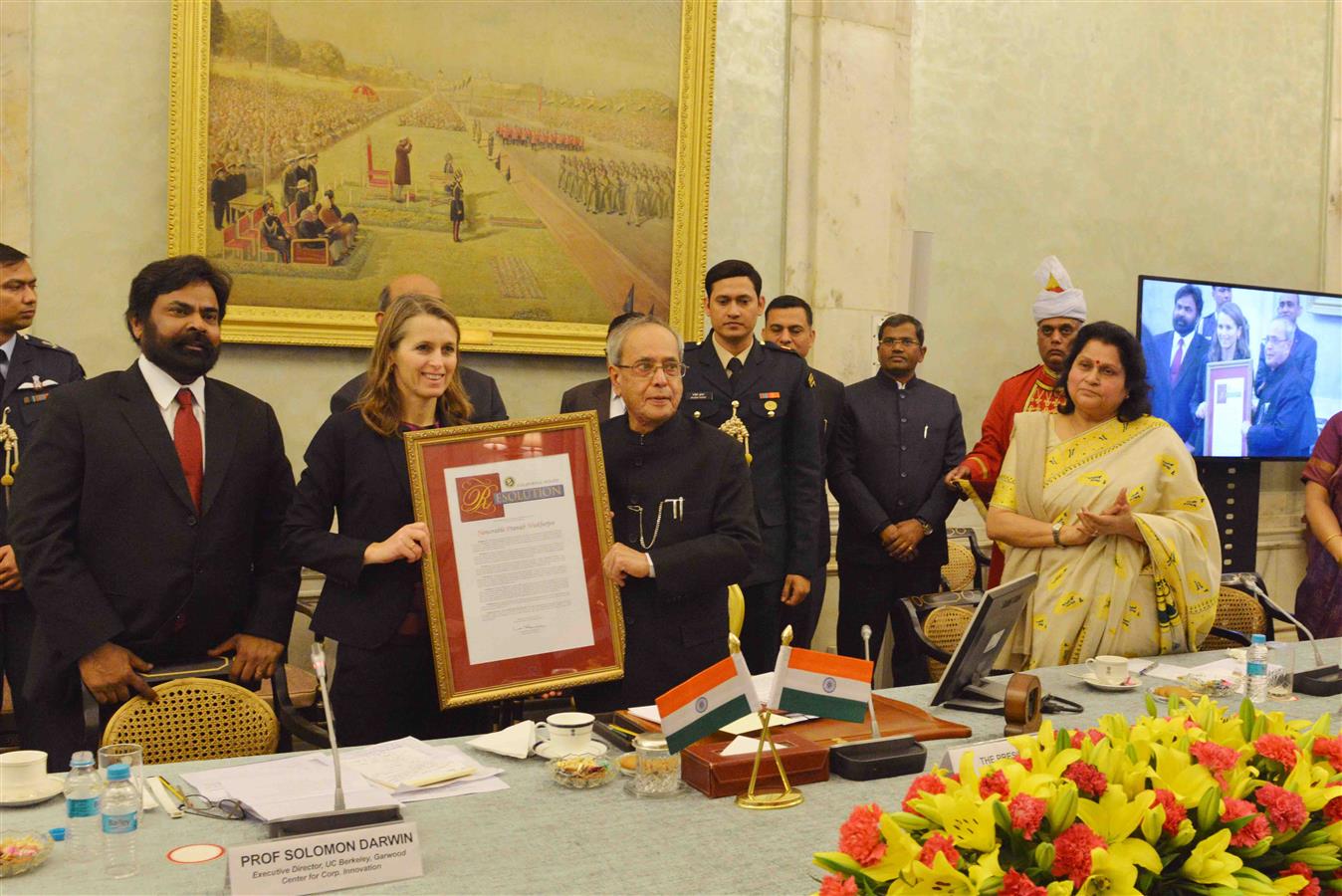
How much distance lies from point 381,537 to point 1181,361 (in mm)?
5156

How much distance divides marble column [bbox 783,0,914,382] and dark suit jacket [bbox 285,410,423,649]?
3.11 meters

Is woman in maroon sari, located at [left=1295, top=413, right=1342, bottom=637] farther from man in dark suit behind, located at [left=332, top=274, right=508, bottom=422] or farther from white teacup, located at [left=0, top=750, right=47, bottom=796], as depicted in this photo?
white teacup, located at [left=0, top=750, right=47, bottom=796]

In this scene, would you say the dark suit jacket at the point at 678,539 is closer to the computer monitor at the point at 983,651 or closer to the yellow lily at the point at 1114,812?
the computer monitor at the point at 983,651

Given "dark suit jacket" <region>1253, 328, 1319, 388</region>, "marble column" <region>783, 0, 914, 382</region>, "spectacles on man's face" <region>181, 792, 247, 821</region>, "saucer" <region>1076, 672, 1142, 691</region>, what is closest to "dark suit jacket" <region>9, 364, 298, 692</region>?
"spectacles on man's face" <region>181, 792, 247, 821</region>

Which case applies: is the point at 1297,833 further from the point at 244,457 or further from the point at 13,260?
the point at 13,260

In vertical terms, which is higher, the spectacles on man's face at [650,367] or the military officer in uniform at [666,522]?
the spectacles on man's face at [650,367]

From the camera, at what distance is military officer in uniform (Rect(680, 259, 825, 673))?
4141mm

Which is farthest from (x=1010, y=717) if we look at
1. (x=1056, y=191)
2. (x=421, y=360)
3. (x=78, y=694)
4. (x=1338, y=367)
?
(x=1338, y=367)

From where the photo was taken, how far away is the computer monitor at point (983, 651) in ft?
9.27

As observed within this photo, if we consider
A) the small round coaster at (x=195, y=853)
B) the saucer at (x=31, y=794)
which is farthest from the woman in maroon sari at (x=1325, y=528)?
the saucer at (x=31, y=794)

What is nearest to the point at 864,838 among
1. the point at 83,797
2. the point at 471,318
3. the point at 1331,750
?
the point at 1331,750

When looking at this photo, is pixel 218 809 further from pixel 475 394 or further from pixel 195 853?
pixel 475 394

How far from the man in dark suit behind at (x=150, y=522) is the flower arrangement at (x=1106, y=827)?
217 centimetres

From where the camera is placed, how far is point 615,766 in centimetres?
242
